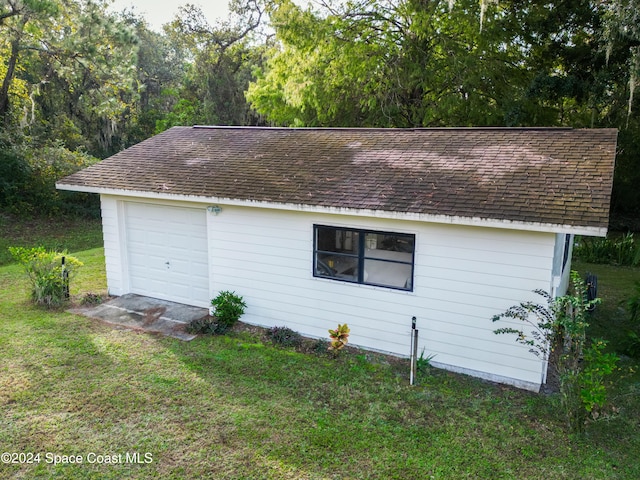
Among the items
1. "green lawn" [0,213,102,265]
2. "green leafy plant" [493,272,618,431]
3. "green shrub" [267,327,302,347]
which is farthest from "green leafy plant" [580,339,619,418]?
"green lawn" [0,213,102,265]

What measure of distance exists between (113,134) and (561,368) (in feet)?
85.4

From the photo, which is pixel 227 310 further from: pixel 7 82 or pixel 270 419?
pixel 7 82

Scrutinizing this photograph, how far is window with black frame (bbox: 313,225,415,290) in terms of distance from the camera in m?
7.25

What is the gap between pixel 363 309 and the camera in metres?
7.57

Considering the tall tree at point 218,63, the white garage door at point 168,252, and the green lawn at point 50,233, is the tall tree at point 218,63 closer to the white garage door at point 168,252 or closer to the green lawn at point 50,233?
the green lawn at point 50,233

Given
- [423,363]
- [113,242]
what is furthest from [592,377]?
[113,242]

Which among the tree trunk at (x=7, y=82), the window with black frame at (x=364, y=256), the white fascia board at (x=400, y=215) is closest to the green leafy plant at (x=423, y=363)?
the window with black frame at (x=364, y=256)

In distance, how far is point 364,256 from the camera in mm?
7480

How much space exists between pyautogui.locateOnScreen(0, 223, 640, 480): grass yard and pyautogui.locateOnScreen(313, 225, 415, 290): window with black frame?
128 centimetres

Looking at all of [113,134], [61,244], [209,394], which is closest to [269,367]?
[209,394]

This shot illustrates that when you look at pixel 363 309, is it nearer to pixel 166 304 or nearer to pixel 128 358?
pixel 128 358

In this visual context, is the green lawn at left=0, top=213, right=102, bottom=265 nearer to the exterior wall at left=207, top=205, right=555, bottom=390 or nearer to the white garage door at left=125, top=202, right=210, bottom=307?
the white garage door at left=125, top=202, right=210, bottom=307

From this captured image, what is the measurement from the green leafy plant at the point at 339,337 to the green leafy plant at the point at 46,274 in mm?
5662

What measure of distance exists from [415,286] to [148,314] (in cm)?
521
